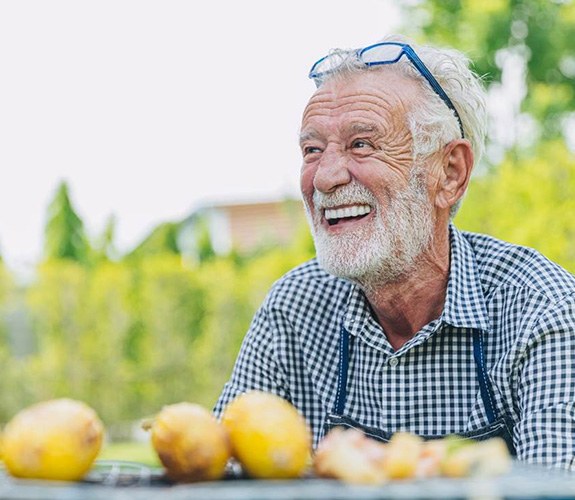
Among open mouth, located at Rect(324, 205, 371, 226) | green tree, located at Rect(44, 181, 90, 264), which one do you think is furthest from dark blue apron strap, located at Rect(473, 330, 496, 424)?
green tree, located at Rect(44, 181, 90, 264)

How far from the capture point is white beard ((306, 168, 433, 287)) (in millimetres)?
2520

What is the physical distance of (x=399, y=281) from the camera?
8.46ft

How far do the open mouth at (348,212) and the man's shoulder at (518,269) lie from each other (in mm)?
363

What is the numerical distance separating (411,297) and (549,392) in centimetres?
56

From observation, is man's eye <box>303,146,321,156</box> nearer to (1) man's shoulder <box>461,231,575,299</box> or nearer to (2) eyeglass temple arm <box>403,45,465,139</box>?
(2) eyeglass temple arm <box>403,45,465,139</box>

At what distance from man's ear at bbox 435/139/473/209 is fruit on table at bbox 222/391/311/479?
55.2 inches

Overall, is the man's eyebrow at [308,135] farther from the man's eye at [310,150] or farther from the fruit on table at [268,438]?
the fruit on table at [268,438]

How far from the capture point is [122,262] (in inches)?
522

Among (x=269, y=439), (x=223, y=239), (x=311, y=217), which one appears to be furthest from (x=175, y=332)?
(x=223, y=239)

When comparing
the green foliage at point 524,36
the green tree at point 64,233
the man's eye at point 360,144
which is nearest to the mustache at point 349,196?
the man's eye at point 360,144

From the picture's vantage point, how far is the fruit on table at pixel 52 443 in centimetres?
123

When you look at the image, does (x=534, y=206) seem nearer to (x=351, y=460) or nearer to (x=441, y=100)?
(x=441, y=100)

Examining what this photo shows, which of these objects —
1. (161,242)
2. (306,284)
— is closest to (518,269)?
(306,284)

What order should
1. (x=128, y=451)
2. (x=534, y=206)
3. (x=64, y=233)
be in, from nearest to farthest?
(x=534, y=206) → (x=128, y=451) → (x=64, y=233)
